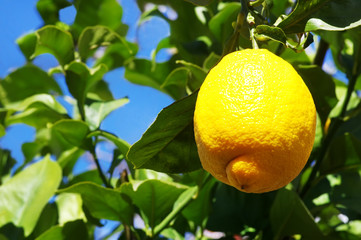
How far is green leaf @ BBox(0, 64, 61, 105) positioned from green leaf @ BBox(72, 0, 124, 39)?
139 millimetres

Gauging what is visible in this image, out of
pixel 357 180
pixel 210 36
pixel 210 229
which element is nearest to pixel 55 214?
pixel 210 229

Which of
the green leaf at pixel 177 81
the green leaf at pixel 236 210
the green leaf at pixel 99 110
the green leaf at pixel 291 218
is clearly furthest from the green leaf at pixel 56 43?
the green leaf at pixel 291 218

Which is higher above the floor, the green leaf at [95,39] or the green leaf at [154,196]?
the green leaf at [95,39]

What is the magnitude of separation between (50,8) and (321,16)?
795mm

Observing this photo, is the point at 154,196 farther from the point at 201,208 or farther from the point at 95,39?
the point at 95,39

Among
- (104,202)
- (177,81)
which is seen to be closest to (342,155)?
(177,81)

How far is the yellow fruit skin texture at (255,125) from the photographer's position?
2.15 feet

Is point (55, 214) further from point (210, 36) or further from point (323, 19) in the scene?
point (323, 19)

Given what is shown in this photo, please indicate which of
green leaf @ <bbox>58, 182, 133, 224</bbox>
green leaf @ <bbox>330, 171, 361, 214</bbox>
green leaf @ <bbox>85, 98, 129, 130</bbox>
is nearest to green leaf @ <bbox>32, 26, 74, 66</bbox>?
green leaf @ <bbox>85, 98, 129, 130</bbox>

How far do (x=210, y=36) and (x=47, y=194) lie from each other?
55cm

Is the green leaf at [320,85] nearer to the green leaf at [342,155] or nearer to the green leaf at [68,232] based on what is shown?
the green leaf at [342,155]

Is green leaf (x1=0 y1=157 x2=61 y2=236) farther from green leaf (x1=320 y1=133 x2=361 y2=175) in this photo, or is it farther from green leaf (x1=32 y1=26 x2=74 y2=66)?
green leaf (x1=320 y1=133 x2=361 y2=175)

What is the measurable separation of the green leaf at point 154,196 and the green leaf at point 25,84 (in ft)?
1.59

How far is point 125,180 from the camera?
45.5 inches
